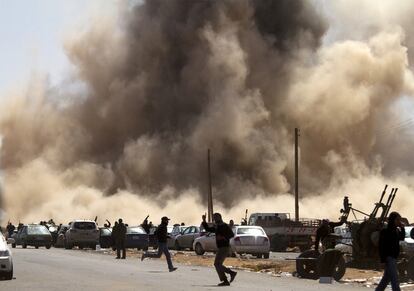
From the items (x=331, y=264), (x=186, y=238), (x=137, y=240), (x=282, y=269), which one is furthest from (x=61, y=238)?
(x=331, y=264)

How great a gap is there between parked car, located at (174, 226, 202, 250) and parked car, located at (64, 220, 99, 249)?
16.0 ft

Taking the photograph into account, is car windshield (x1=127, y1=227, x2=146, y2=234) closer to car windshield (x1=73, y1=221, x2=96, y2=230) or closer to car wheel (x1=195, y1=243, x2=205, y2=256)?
car windshield (x1=73, y1=221, x2=96, y2=230)

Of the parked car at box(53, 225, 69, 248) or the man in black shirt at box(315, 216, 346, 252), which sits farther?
the parked car at box(53, 225, 69, 248)

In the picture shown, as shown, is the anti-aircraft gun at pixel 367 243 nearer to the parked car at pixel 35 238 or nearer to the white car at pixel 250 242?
the white car at pixel 250 242

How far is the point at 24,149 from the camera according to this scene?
10250 centimetres

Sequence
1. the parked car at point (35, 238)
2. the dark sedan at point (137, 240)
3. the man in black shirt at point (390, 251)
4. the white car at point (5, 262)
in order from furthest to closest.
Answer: the parked car at point (35, 238) < the dark sedan at point (137, 240) < the white car at point (5, 262) < the man in black shirt at point (390, 251)

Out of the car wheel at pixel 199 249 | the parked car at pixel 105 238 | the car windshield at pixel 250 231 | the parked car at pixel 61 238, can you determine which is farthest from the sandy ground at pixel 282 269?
the parked car at pixel 61 238

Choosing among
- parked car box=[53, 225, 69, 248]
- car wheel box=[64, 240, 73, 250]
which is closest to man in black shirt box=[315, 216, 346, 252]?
car wheel box=[64, 240, 73, 250]

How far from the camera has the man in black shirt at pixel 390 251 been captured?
15188mm

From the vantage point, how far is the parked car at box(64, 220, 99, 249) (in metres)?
49.7

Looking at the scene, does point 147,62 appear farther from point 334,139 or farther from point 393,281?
point 393,281

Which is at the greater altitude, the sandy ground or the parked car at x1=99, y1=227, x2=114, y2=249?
the parked car at x1=99, y1=227, x2=114, y2=249

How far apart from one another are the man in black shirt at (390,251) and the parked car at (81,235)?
35672 millimetres

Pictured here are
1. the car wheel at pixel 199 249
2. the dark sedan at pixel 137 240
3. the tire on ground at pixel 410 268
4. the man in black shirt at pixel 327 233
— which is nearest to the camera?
the tire on ground at pixel 410 268
